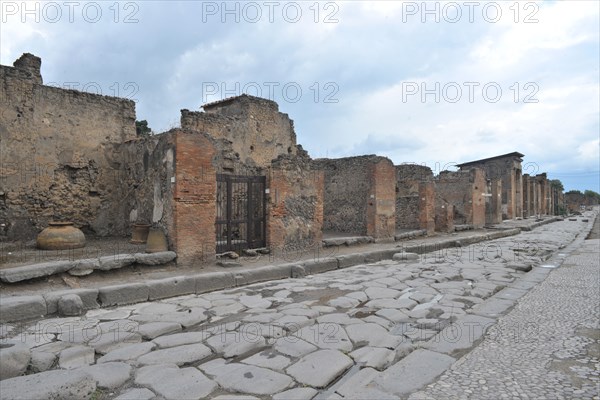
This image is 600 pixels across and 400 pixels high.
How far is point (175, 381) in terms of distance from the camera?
2.83 metres

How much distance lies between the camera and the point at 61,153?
9.65 metres

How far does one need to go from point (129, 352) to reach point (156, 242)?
3.77 metres

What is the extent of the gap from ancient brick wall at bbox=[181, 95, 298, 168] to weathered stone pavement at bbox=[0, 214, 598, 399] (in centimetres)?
915

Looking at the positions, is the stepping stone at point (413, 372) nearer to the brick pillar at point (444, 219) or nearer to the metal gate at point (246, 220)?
the metal gate at point (246, 220)

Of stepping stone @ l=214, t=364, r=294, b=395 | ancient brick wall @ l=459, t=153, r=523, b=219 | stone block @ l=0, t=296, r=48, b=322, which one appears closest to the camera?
stepping stone @ l=214, t=364, r=294, b=395

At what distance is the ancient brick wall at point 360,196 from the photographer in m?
12.0

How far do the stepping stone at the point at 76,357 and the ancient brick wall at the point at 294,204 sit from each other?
211 inches

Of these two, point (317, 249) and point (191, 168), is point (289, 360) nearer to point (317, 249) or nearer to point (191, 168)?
point (191, 168)

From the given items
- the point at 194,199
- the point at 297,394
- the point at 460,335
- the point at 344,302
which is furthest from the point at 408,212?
the point at 297,394

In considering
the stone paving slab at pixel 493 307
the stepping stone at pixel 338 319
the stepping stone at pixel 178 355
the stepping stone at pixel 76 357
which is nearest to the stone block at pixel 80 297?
the stepping stone at pixel 76 357

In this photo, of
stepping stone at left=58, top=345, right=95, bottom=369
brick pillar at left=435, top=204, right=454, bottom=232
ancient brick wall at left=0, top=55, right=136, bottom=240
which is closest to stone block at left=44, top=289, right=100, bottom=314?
stepping stone at left=58, top=345, right=95, bottom=369

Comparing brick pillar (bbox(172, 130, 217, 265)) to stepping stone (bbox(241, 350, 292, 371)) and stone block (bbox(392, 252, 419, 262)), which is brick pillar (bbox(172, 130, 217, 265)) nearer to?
stepping stone (bbox(241, 350, 292, 371))

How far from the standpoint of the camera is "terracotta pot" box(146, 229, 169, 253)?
6.94 meters

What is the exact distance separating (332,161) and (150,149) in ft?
22.8
